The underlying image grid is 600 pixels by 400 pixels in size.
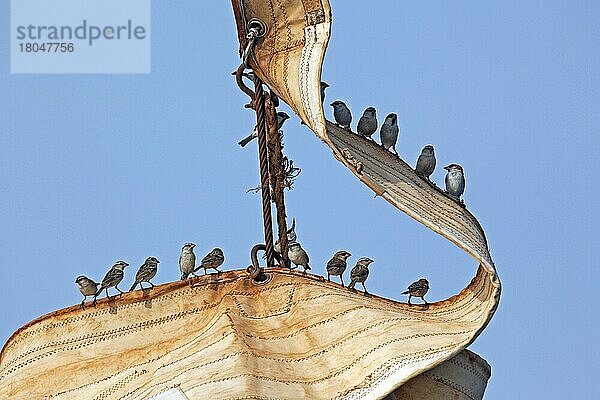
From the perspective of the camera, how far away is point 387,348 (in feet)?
35.6

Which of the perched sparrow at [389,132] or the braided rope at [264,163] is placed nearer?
the braided rope at [264,163]

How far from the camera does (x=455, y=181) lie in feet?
40.5

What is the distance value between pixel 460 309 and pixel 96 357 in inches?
84.8

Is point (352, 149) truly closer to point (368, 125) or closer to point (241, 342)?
point (368, 125)

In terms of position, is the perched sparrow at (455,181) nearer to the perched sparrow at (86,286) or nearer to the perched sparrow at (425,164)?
the perched sparrow at (425,164)

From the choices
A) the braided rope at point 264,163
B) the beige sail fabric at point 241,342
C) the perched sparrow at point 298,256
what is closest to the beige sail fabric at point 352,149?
the beige sail fabric at point 241,342

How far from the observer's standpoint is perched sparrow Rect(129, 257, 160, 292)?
38.5 feet

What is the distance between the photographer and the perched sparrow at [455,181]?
1230cm

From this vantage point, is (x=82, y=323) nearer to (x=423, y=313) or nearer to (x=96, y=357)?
(x=96, y=357)

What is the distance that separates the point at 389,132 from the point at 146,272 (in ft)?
6.31

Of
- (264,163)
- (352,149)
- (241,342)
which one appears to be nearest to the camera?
(241,342)

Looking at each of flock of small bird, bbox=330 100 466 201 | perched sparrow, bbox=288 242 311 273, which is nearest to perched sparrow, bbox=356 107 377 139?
flock of small bird, bbox=330 100 466 201

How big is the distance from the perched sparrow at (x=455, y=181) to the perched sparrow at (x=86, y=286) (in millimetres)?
2325

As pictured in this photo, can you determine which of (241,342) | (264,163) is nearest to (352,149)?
(264,163)
